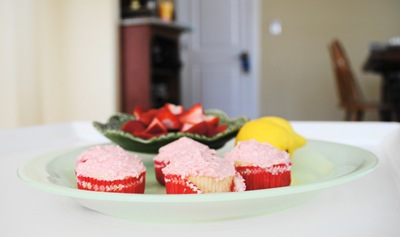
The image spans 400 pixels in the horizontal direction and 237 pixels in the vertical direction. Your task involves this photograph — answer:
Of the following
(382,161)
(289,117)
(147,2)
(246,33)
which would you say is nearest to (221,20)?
(246,33)

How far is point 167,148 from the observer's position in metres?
0.58

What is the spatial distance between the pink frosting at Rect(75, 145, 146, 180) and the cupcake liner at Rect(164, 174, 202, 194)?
0.04m

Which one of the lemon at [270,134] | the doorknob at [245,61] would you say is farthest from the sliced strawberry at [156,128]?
the doorknob at [245,61]

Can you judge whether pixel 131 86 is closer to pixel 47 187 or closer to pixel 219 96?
pixel 219 96

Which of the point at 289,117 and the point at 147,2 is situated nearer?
the point at 147,2

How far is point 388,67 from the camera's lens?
12.2 ft

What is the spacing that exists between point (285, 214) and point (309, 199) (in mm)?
54

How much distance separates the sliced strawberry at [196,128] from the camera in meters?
0.67

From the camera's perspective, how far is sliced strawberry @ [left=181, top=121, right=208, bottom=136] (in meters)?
0.67

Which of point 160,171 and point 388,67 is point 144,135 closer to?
point 160,171

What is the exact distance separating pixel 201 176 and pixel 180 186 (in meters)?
0.02

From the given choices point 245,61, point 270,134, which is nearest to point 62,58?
point 245,61

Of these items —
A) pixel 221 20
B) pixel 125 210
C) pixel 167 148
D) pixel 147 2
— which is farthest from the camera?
pixel 221 20

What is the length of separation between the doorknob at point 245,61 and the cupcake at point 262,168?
439 centimetres
